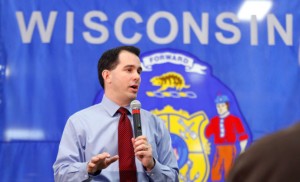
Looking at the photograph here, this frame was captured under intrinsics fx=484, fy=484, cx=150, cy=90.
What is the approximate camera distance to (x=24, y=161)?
2949 mm

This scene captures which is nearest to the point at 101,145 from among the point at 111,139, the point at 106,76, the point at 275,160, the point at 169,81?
the point at 111,139

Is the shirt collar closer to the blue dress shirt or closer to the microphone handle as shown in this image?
the blue dress shirt

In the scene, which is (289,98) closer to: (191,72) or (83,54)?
(191,72)

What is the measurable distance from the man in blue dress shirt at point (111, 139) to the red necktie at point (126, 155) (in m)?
0.03

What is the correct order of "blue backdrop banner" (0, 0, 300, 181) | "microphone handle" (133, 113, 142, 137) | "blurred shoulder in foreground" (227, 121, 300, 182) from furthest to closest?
"blue backdrop banner" (0, 0, 300, 181)
"microphone handle" (133, 113, 142, 137)
"blurred shoulder in foreground" (227, 121, 300, 182)

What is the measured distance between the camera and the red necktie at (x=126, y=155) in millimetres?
2121

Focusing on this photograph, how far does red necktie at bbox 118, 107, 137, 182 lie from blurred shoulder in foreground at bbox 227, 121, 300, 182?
1478mm

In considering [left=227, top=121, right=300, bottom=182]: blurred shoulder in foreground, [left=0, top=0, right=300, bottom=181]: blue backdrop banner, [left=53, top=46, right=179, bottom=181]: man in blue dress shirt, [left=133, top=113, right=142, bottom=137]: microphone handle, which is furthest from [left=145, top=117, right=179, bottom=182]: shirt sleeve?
[left=227, top=121, right=300, bottom=182]: blurred shoulder in foreground

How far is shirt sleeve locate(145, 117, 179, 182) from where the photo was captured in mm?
2076

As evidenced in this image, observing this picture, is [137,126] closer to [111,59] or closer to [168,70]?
[111,59]

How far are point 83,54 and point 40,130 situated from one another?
0.55m

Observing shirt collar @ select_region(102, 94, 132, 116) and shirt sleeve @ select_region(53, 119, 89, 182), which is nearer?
shirt sleeve @ select_region(53, 119, 89, 182)

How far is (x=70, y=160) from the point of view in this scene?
212 centimetres

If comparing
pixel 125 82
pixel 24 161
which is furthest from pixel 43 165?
pixel 125 82
